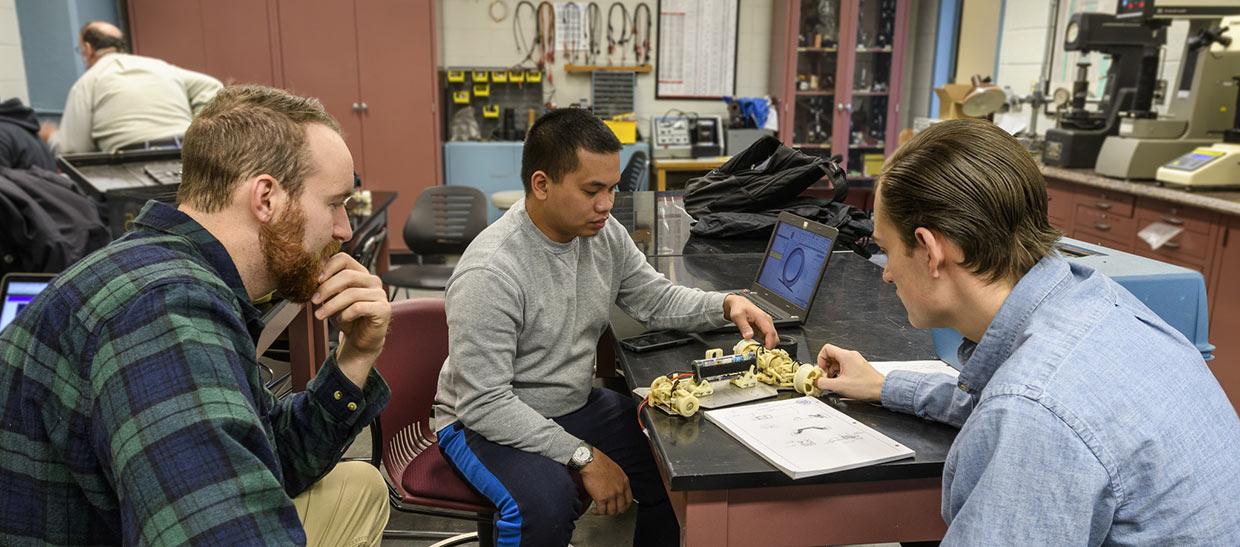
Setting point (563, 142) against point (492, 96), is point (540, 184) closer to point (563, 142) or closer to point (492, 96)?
point (563, 142)

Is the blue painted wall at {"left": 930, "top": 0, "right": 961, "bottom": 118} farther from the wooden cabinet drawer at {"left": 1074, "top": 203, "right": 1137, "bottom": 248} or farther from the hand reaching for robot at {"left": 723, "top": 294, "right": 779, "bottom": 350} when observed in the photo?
the hand reaching for robot at {"left": 723, "top": 294, "right": 779, "bottom": 350}

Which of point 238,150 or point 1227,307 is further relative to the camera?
point 1227,307

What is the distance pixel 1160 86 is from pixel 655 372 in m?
4.02

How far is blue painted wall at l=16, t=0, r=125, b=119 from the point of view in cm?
454

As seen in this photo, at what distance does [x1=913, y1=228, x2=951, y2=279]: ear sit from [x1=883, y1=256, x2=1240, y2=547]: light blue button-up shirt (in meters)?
0.11

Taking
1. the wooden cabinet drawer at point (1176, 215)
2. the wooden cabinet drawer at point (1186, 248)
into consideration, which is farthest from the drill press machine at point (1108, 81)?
the wooden cabinet drawer at point (1186, 248)

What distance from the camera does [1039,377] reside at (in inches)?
34.6

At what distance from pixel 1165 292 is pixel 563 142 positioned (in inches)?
49.8

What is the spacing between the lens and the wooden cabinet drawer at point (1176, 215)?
3166 millimetres

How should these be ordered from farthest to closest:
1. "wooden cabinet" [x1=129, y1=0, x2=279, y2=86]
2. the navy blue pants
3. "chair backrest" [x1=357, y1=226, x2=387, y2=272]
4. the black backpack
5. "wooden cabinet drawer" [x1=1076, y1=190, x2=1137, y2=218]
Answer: "wooden cabinet" [x1=129, y1=0, x2=279, y2=86] → "wooden cabinet drawer" [x1=1076, y1=190, x2=1137, y2=218] → "chair backrest" [x1=357, y1=226, x2=387, y2=272] → the black backpack → the navy blue pants

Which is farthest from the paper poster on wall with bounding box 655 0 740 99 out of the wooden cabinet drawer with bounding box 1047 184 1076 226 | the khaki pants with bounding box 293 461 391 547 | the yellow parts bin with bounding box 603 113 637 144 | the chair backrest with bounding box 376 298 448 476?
the khaki pants with bounding box 293 461 391 547

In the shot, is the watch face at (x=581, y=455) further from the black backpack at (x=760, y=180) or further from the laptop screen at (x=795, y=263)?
the black backpack at (x=760, y=180)

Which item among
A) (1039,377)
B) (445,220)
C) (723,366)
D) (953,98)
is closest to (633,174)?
(445,220)

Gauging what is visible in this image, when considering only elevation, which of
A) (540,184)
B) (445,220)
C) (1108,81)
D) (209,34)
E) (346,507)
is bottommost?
(346,507)
